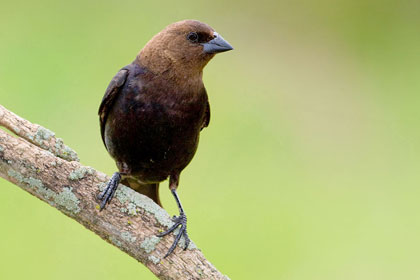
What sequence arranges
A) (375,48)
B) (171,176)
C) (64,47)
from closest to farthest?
1. (171,176)
2. (64,47)
3. (375,48)

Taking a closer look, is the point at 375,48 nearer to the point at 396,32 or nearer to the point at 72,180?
the point at 396,32

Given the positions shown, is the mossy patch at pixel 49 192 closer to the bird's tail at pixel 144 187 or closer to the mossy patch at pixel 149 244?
the mossy patch at pixel 149 244

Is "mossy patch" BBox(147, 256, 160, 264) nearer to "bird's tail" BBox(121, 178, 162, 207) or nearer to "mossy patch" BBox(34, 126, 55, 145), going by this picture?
"mossy patch" BBox(34, 126, 55, 145)

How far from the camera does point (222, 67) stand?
24.2 ft

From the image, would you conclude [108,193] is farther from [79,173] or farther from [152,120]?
[152,120]

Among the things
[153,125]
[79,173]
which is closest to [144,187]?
[153,125]

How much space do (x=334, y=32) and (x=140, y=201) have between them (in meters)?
4.64

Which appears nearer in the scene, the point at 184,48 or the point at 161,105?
the point at 161,105

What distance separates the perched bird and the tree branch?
242 millimetres

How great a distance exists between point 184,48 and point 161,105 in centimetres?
35

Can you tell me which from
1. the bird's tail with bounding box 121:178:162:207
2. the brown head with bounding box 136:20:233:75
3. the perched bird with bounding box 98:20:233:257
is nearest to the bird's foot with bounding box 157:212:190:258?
the perched bird with bounding box 98:20:233:257

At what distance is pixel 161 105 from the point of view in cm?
388

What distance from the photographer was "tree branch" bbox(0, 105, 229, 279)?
137 inches

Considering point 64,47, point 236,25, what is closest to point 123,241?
point 64,47
